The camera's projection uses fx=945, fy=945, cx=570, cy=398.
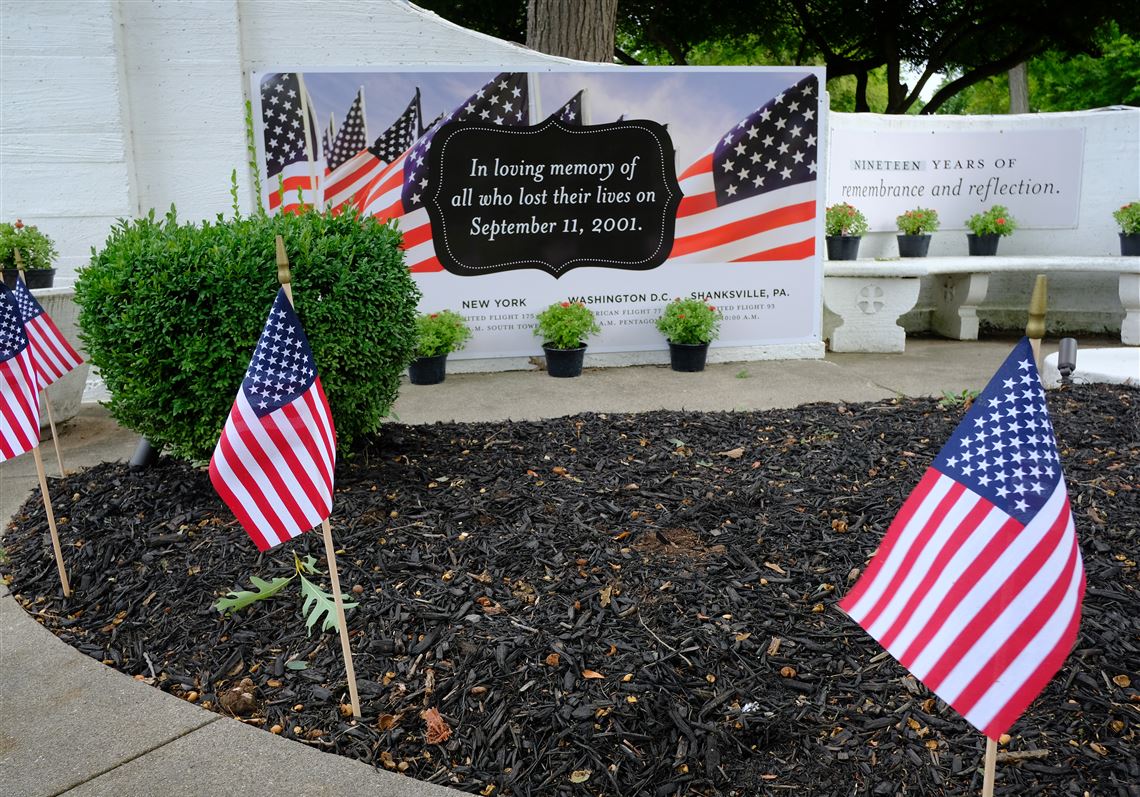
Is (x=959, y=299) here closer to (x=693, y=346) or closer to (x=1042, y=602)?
(x=693, y=346)

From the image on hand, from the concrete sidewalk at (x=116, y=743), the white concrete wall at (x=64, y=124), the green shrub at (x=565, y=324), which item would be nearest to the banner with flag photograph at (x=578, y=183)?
the green shrub at (x=565, y=324)

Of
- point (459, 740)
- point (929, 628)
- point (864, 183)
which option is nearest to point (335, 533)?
point (459, 740)

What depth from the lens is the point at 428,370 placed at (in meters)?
7.68

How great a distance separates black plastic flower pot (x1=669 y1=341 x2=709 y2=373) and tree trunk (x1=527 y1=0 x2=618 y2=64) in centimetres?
384

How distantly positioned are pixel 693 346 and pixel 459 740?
18.3ft

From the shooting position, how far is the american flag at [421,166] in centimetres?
766

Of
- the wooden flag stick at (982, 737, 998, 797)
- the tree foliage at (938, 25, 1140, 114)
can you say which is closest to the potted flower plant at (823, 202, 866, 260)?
the wooden flag stick at (982, 737, 998, 797)

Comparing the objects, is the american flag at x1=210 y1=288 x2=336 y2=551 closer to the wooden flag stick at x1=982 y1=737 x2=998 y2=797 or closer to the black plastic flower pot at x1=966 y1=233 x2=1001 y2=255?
the wooden flag stick at x1=982 y1=737 x2=998 y2=797

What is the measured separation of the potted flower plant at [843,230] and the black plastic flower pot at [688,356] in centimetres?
235

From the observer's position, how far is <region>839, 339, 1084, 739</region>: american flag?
6.43ft

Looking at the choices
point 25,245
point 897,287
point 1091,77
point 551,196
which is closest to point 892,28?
point 1091,77

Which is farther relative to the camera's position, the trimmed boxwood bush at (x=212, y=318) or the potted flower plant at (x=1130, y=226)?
the potted flower plant at (x=1130, y=226)

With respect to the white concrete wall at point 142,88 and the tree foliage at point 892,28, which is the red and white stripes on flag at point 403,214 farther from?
the tree foliage at point 892,28

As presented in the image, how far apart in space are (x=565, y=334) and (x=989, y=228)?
558 cm
